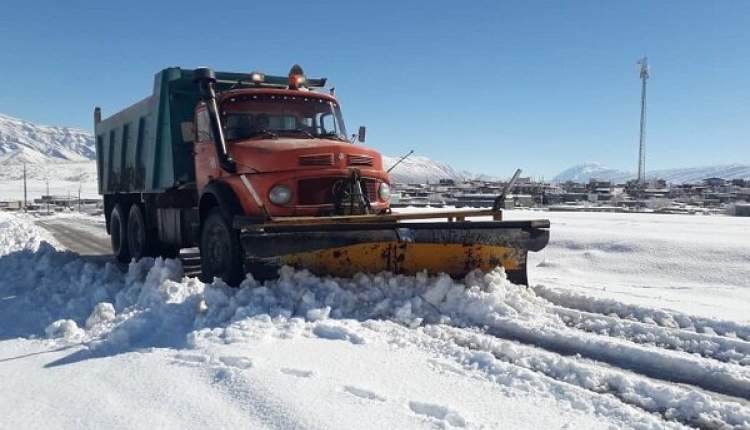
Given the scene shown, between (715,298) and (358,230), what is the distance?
4.15 meters

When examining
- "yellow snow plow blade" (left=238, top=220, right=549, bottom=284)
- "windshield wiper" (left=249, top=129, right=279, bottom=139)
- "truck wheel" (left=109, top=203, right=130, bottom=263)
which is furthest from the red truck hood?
"truck wheel" (left=109, top=203, right=130, bottom=263)

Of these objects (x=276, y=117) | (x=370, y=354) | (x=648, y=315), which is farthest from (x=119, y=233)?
(x=648, y=315)

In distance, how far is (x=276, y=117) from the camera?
24.5 ft

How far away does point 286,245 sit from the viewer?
5582 millimetres

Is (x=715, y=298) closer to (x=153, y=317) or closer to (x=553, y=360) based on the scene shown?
(x=553, y=360)

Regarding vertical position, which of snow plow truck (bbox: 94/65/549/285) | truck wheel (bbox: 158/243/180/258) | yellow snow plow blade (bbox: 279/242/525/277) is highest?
snow plow truck (bbox: 94/65/549/285)

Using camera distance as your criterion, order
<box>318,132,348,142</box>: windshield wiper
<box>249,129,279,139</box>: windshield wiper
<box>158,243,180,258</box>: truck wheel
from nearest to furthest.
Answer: <box>249,129,279,139</box>: windshield wiper < <box>318,132,348,142</box>: windshield wiper < <box>158,243,180,258</box>: truck wheel

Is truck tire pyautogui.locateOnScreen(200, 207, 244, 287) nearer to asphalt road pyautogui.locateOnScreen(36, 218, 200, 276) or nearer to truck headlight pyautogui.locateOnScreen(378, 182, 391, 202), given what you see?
asphalt road pyautogui.locateOnScreen(36, 218, 200, 276)

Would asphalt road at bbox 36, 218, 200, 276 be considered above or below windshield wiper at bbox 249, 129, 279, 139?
below

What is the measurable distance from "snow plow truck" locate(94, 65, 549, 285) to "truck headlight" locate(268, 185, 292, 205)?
0.4 inches

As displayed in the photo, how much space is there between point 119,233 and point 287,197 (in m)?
6.06

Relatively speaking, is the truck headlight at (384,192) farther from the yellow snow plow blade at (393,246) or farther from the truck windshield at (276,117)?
the yellow snow plow blade at (393,246)

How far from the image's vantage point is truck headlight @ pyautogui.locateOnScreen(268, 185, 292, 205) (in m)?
6.39

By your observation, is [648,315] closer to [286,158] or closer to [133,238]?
[286,158]
